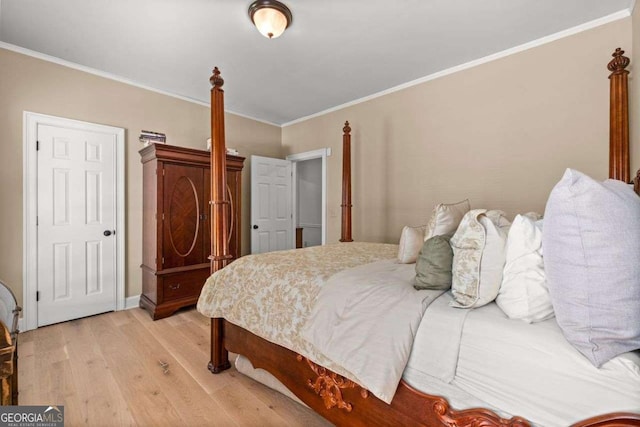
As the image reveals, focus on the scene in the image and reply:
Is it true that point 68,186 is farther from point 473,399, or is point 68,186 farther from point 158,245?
point 473,399

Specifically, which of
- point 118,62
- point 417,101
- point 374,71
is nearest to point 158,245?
point 118,62

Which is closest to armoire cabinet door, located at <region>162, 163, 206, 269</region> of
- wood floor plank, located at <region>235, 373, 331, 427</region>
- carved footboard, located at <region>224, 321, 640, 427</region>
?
carved footboard, located at <region>224, 321, 640, 427</region>

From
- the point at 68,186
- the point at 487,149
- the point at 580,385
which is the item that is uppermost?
the point at 487,149

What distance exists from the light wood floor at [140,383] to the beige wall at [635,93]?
2.69 m

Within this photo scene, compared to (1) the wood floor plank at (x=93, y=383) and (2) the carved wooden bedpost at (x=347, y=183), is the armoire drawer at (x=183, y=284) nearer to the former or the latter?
(1) the wood floor plank at (x=93, y=383)

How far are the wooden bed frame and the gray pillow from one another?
0.21m

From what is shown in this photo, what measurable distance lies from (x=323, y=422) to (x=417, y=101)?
318 centimetres

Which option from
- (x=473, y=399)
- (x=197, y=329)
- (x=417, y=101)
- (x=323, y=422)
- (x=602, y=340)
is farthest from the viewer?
(x=417, y=101)

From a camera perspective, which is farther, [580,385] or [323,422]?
[323,422]

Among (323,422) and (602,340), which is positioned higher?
(602,340)

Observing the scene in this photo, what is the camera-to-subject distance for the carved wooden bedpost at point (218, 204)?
2021mm

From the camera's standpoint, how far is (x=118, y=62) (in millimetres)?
2906

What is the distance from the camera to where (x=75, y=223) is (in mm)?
3002

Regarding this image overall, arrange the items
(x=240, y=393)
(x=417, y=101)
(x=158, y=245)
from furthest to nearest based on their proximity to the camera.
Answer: (x=417, y=101), (x=158, y=245), (x=240, y=393)
